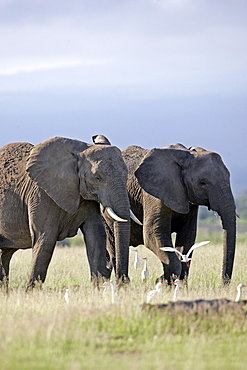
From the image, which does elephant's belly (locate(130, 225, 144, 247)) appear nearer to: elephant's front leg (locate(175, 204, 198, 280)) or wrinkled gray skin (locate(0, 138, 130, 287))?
elephant's front leg (locate(175, 204, 198, 280))

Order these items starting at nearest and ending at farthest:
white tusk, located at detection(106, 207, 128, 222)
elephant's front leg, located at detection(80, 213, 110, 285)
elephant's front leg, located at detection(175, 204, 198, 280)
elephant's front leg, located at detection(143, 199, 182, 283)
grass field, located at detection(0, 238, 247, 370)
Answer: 1. grass field, located at detection(0, 238, 247, 370)
2. white tusk, located at detection(106, 207, 128, 222)
3. elephant's front leg, located at detection(80, 213, 110, 285)
4. elephant's front leg, located at detection(143, 199, 182, 283)
5. elephant's front leg, located at detection(175, 204, 198, 280)

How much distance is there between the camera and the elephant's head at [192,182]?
615 inches

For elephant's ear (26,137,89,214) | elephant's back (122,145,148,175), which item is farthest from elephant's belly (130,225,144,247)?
elephant's ear (26,137,89,214)

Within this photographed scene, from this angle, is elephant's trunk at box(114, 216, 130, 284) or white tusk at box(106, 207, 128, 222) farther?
elephant's trunk at box(114, 216, 130, 284)

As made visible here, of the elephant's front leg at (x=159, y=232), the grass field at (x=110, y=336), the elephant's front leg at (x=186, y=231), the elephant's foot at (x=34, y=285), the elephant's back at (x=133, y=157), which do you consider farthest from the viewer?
the elephant's back at (x=133, y=157)

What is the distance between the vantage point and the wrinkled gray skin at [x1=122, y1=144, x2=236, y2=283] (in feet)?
51.5

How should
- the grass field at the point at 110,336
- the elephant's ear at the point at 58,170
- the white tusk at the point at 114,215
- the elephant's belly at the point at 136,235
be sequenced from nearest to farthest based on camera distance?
1. the grass field at the point at 110,336
2. the white tusk at the point at 114,215
3. the elephant's ear at the point at 58,170
4. the elephant's belly at the point at 136,235

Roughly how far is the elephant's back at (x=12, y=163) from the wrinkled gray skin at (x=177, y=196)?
2.60 metres

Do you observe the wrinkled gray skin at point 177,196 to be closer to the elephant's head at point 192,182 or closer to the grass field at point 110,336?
the elephant's head at point 192,182

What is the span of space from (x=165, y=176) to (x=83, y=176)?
2.63 metres

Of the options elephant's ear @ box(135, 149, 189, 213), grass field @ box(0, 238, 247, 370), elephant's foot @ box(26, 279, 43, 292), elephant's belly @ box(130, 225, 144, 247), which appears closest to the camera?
grass field @ box(0, 238, 247, 370)

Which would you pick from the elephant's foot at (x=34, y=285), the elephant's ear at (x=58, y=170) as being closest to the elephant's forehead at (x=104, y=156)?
the elephant's ear at (x=58, y=170)

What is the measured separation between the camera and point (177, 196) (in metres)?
16.4

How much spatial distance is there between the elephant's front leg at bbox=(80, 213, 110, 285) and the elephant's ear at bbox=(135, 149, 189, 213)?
2007mm
